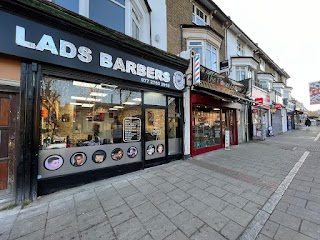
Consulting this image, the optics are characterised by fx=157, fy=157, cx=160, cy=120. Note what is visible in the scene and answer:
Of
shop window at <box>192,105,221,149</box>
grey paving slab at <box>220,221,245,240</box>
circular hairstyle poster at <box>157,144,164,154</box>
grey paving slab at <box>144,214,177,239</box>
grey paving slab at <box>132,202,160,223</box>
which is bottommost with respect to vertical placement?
grey paving slab at <box>220,221,245,240</box>

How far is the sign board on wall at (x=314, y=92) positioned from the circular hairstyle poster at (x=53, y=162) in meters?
18.1

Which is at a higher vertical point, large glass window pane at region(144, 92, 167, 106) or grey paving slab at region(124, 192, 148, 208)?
large glass window pane at region(144, 92, 167, 106)

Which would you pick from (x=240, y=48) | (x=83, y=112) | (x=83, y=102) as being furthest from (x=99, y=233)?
(x=240, y=48)

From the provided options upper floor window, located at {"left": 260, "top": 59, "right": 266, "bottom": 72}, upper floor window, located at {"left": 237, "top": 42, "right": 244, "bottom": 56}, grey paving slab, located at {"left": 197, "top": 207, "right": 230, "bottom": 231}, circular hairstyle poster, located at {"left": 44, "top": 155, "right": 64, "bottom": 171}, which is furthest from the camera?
upper floor window, located at {"left": 260, "top": 59, "right": 266, "bottom": 72}

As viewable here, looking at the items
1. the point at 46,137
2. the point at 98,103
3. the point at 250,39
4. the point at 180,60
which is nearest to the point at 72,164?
the point at 46,137

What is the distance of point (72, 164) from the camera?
4.23 m

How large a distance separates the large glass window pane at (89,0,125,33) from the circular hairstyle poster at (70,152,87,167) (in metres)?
4.23

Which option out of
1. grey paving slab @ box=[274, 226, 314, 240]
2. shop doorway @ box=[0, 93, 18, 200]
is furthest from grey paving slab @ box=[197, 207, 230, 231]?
shop doorway @ box=[0, 93, 18, 200]

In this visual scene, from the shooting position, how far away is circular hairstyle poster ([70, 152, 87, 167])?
167 inches

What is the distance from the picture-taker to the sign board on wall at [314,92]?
13102 millimetres

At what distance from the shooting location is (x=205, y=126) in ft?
29.5

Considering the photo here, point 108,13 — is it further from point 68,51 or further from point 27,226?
point 27,226

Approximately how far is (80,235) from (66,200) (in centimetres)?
138

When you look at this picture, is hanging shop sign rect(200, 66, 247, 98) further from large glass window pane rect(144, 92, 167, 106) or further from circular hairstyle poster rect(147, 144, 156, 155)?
circular hairstyle poster rect(147, 144, 156, 155)
